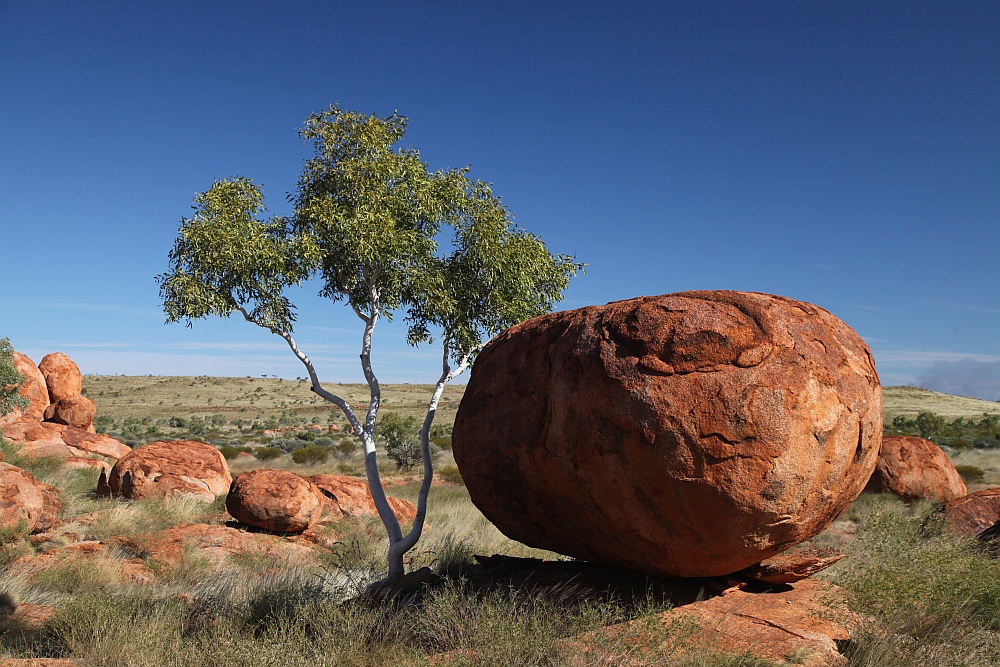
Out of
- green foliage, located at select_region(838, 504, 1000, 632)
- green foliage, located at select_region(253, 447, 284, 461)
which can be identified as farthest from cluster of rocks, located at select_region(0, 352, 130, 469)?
green foliage, located at select_region(838, 504, 1000, 632)

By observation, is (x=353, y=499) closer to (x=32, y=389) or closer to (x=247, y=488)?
(x=247, y=488)

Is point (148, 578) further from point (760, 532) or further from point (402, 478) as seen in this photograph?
point (402, 478)

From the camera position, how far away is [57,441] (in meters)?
24.2

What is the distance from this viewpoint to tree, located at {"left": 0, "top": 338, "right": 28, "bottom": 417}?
886 inches

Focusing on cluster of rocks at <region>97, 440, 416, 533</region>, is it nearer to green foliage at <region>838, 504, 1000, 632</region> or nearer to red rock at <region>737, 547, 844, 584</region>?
red rock at <region>737, 547, 844, 584</region>

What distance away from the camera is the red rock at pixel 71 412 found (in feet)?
88.6

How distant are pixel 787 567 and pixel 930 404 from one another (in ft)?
256

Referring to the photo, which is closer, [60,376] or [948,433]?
[60,376]

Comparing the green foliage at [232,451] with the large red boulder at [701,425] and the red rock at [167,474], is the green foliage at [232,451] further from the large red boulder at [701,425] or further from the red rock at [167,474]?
the large red boulder at [701,425]

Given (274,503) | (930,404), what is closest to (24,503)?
(274,503)

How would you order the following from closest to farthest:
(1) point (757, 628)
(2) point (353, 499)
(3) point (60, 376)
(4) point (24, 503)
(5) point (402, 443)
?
1. (1) point (757, 628)
2. (4) point (24, 503)
3. (2) point (353, 499)
4. (3) point (60, 376)
5. (5) point (402, 443)

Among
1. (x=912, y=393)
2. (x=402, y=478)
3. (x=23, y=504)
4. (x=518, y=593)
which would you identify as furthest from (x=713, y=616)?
(x=912, y=393)

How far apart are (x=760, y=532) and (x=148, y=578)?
981 cm

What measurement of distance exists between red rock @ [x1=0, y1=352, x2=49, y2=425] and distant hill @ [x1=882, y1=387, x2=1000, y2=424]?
61.6 metres
